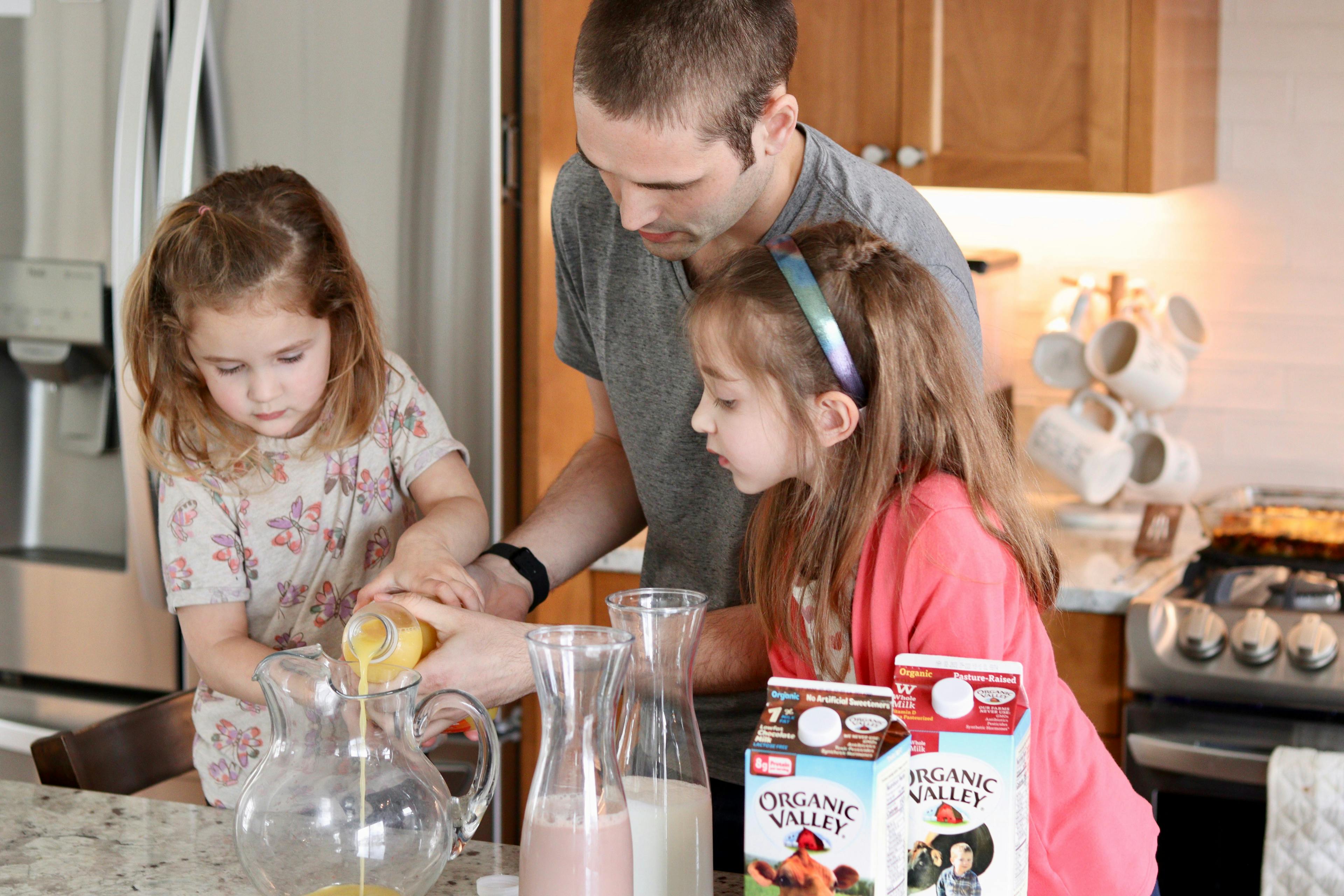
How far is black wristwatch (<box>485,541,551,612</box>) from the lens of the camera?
1.42 m

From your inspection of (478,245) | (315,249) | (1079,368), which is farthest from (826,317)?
(1079,368)

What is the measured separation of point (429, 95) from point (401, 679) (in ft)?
4.44

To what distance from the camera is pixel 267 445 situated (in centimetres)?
147

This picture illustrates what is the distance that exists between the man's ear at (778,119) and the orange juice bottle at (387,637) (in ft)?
1.72

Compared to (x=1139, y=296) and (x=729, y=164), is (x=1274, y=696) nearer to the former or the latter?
(x=1139, y=296)

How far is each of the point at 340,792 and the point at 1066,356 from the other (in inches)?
74.4

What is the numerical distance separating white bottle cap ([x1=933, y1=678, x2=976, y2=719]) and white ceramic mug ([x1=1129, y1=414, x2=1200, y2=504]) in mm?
1751

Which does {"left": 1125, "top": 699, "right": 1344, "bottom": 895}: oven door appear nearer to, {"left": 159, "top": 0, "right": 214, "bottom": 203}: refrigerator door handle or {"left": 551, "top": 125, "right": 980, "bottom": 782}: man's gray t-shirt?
{"left": 551, "top": 125, "right": 980, "bottom": 782}: man's gray t-shirt

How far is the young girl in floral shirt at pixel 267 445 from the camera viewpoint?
134 centimetres

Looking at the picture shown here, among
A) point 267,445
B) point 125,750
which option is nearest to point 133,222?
point 267,445

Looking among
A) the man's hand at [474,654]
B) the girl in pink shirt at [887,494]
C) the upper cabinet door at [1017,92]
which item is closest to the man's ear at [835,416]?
the girl in pink shirt at [887,494]

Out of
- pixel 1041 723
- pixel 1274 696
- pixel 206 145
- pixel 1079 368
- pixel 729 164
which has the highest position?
pixel 206 145

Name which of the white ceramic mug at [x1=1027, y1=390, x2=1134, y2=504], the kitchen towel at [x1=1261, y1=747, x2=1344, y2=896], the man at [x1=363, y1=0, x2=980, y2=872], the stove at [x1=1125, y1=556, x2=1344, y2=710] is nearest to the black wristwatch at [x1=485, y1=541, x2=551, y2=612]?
the man at [x1=363, y1=0, x2=980, y2=872]

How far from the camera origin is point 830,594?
0.98 metres
